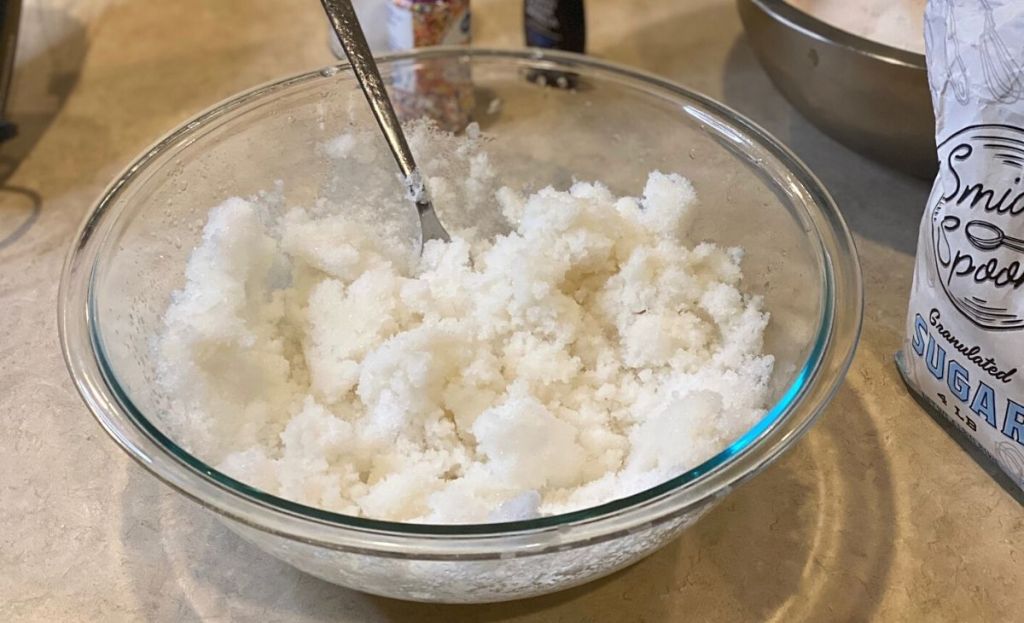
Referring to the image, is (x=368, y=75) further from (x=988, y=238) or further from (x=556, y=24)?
(x=988, y=238)

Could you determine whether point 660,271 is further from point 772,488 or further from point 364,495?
point 364,495

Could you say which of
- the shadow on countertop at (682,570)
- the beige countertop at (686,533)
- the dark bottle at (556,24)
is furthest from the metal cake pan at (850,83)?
the shadow on countertop at (682,570)

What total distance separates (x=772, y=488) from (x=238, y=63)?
3.25 ft

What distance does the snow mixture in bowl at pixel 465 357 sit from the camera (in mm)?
704

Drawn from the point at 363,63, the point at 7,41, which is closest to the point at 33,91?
the point at 7,41

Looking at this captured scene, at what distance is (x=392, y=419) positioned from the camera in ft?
2.45

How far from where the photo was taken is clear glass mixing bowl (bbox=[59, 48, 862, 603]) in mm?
571

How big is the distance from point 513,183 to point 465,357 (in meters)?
0.30

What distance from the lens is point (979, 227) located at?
72cm

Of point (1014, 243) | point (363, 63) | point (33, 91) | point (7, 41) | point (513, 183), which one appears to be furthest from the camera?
point (33, 91)

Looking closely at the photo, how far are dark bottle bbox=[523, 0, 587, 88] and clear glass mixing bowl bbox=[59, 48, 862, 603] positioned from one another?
18 cm

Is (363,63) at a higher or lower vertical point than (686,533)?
higher

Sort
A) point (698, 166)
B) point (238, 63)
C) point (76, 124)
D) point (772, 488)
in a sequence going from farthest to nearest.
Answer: point (238, 63) → point (76, 124) → point (698, 166) → point (772, 488)

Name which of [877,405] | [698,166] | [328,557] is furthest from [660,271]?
[328,557]
